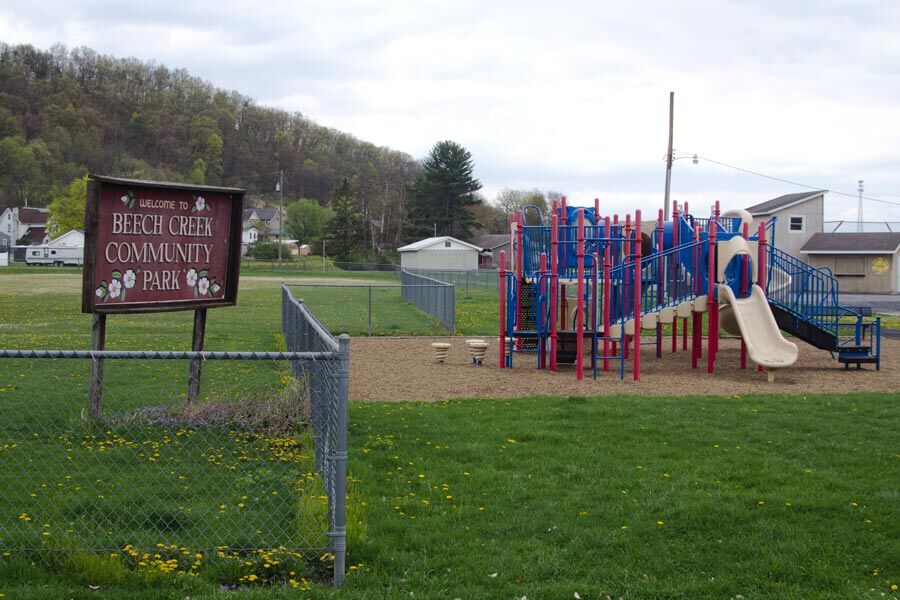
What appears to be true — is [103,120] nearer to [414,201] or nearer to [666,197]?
[414,201]

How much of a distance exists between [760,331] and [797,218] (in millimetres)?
43695

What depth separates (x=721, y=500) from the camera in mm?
Result: 6902

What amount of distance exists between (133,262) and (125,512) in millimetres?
4029

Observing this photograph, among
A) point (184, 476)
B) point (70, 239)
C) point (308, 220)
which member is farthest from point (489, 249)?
point (184, 476)

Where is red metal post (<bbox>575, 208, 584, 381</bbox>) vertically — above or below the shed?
below

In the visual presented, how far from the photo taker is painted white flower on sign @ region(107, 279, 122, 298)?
9.49 m

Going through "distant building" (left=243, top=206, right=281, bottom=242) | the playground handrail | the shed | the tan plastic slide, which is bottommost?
the tan plastic slide

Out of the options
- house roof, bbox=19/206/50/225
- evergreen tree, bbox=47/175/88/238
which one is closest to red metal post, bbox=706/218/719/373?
evergreen tree, bbox=47/175/88/238

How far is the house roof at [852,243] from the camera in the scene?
52.6 metres

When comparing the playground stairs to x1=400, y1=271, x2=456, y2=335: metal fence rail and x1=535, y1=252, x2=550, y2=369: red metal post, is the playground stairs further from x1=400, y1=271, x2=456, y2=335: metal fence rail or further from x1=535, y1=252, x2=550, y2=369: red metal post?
x1=400, y1=271, x2=456, y2=335: metal fence rail

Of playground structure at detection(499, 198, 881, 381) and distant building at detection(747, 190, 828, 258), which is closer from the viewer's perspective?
playground structure at detection(499, 198, 881, 381)

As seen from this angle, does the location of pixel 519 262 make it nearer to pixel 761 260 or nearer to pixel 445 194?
pixel 761 260

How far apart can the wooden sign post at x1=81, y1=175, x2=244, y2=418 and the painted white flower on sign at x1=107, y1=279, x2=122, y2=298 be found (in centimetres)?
1

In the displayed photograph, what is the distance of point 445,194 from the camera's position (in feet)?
320
